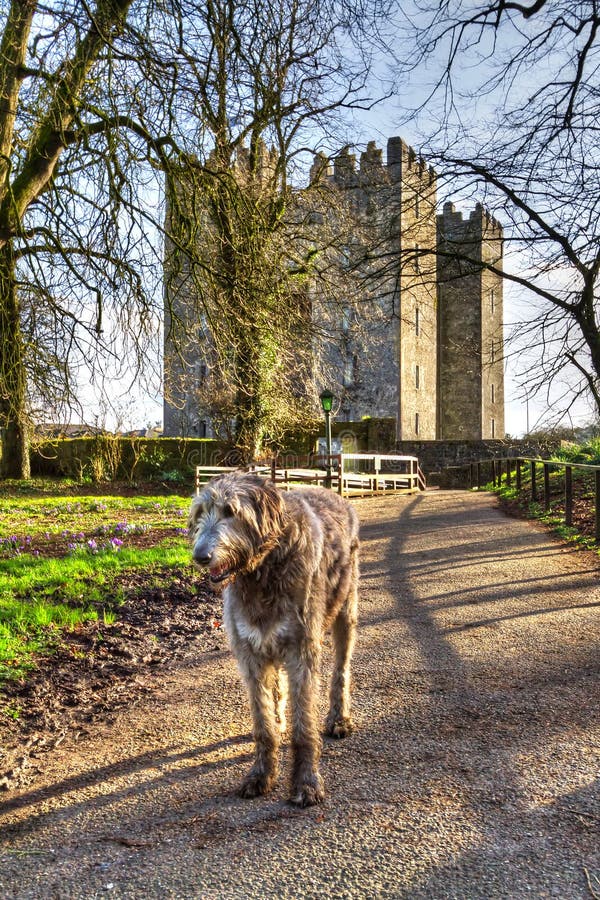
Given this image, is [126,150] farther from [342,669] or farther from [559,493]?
[559,493]

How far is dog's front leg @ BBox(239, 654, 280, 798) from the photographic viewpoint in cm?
309

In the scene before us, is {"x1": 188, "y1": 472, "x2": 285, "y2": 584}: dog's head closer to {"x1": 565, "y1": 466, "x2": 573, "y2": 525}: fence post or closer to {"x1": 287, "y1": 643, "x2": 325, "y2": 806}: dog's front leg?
{"x1": 287, "y1": 643, "x2": 325, "y2": 806}: dog's front leg

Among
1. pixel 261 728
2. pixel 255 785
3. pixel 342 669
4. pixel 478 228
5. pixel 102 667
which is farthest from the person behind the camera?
pixel 478 228

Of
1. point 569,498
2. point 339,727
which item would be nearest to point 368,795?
point 339,727

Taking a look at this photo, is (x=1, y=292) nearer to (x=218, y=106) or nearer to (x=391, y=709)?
(x=218, y=106)

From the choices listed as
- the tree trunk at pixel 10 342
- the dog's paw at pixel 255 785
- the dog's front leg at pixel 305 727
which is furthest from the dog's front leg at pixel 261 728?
the tree trunk at pixel 10 342

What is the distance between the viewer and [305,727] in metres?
3.08

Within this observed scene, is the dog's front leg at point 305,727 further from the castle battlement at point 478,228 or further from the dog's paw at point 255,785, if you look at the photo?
the castle battlement at point 478,228

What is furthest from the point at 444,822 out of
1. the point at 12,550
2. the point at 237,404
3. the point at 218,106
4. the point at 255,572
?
the point at 237,404

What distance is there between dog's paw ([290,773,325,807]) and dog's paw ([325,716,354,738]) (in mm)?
737

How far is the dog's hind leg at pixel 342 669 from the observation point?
149 inches

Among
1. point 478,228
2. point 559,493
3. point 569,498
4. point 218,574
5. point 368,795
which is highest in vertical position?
point 478,228

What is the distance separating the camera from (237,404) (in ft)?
59.6

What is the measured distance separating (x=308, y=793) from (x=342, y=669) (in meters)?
0.98
